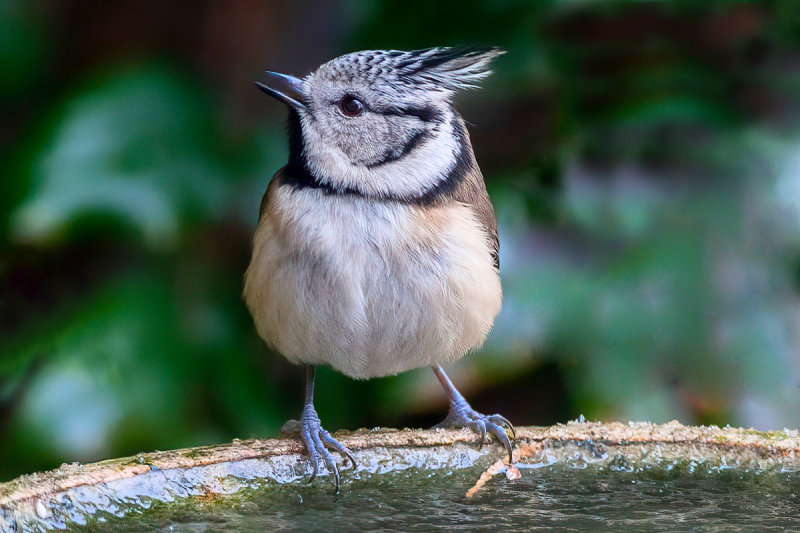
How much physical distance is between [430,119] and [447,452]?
44.1 inches

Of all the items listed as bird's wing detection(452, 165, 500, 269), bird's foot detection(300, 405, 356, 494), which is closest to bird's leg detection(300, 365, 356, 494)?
bird's foot detection(300, 405, 356, 494)

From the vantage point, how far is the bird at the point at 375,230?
3158mm

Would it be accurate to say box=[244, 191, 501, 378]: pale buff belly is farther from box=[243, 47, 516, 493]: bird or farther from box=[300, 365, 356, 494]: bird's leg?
box=[300, 365, 356, 494]: bird's leg

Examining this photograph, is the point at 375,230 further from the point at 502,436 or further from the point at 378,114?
the point at 502,436

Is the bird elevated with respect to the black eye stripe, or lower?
lower

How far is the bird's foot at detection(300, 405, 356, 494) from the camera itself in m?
2.92

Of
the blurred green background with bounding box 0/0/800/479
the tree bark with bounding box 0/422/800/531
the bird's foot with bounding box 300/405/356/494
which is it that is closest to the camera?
the tree bark with bounding box 0/422/800/531

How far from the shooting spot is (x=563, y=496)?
2.79m

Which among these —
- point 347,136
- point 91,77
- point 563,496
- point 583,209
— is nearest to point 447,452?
point 563,496

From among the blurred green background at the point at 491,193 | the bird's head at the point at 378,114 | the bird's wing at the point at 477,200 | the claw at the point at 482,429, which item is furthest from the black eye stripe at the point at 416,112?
the blurred green background at the point at 491,193

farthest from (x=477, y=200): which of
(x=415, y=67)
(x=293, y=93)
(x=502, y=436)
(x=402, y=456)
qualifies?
(x=402, y=456)

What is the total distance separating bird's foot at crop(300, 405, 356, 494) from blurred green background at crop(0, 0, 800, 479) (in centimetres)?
109

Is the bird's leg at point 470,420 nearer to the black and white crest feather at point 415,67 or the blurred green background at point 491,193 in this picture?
the blurred green background at point 491,193

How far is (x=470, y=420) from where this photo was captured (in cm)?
361
